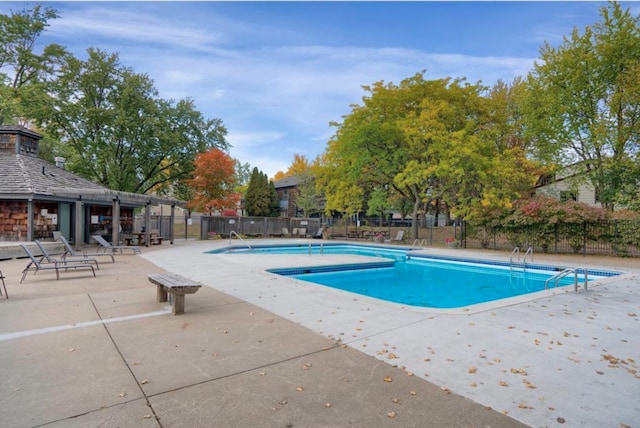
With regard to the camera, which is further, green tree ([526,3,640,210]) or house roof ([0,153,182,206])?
green tree ([526,3,640,210])

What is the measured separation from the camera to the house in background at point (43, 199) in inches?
570

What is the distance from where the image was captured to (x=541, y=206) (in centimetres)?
1592

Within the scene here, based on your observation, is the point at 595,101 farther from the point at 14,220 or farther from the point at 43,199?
the point at 14,220

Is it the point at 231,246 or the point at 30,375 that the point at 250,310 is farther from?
the point at 231,246

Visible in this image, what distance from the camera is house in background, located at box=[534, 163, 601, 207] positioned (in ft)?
70.0

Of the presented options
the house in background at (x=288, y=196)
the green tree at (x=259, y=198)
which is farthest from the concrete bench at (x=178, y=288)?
the house in background at (x=288, y=196)

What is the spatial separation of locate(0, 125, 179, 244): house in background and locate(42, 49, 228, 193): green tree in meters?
4.97

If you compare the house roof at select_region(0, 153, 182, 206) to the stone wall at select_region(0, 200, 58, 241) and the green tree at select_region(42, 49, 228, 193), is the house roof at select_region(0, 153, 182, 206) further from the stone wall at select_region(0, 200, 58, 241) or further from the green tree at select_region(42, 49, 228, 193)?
the green tree at select_region(42, 49, 228, 193)

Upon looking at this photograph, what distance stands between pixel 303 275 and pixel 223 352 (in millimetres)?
7182

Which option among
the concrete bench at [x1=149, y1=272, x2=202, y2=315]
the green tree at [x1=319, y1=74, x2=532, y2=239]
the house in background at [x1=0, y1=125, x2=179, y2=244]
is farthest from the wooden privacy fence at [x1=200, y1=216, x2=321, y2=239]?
the concrete bench at [x1=149, y1=272, x2=202, y2=315]

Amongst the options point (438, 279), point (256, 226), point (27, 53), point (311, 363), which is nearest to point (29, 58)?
point (27, 53)

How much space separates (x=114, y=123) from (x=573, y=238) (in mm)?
27065

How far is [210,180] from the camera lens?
24.8 m

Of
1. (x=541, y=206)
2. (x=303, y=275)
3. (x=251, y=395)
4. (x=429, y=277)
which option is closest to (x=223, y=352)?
(x=251, y=395)
